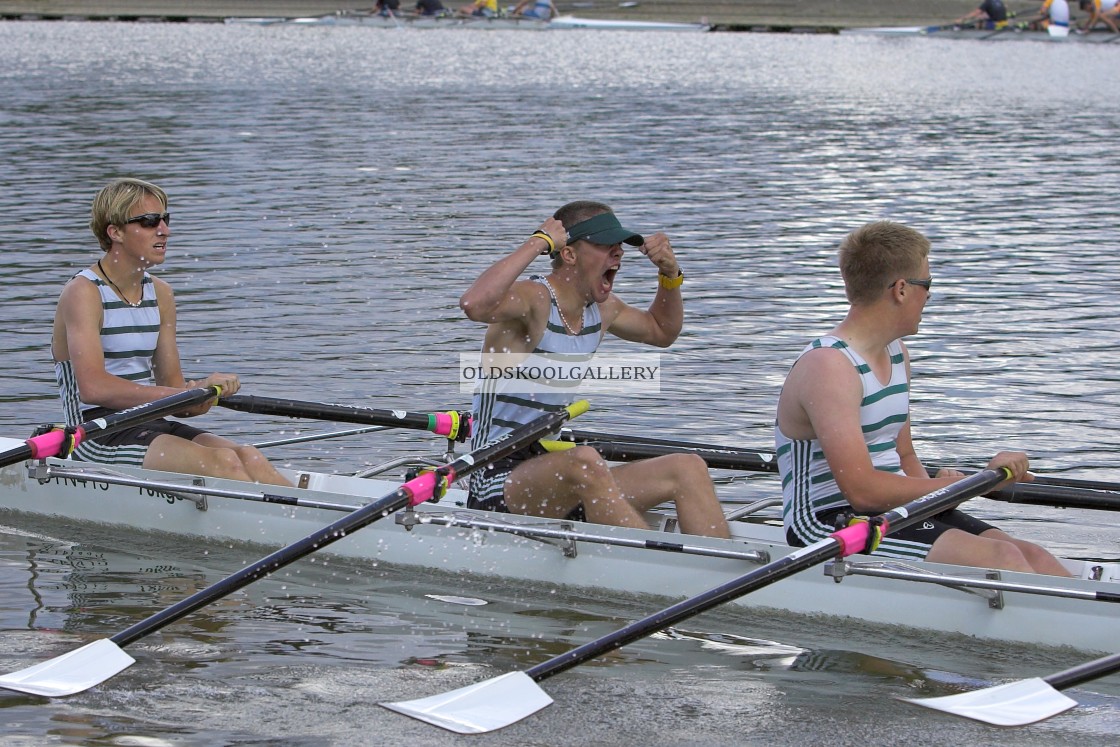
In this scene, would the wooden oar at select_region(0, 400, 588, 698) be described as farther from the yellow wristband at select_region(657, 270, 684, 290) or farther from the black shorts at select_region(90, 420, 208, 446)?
the black shorts at select_region(90, 420, 208, 446)

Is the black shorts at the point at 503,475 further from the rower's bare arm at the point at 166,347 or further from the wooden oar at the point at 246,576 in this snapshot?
the rower's bare arm at the point at 166,347

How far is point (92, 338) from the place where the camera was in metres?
7.50

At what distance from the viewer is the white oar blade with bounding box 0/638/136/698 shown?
5.82 meters

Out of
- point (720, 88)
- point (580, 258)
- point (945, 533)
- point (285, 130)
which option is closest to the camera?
point (945, 533)

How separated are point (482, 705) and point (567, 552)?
1.39 m

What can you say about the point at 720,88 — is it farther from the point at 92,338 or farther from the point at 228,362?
the point at 92,338

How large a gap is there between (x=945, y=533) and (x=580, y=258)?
1.91 m

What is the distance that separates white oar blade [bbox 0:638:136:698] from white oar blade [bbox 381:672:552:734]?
3.54 ft

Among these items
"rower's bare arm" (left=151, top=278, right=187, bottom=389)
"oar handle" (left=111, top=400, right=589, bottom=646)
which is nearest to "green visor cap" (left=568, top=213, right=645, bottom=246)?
"oar handle" (left=111, top=400, right=589, bottom=646)

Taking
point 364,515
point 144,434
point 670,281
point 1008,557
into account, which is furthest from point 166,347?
point 1008,557

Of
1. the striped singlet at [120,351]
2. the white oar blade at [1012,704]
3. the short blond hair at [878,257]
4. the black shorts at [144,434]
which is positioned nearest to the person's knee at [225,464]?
the black shorts at [144,434]

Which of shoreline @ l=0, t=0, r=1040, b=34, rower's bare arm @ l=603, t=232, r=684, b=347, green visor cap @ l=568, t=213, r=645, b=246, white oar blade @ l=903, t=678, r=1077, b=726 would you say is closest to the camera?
white oar blade @ l=903, t=678, r=1077, b=726

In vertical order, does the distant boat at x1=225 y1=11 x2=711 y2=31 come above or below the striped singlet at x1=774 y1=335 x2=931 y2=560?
above

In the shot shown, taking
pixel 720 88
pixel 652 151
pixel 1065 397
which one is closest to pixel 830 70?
pixel 720 88
